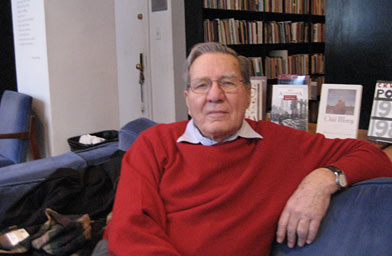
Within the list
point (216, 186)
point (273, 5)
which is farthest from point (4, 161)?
point (273, 5)

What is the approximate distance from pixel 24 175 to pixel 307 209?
3.82 ft

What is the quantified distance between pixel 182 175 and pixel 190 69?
41 centimetres

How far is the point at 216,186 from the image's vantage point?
1312 millimetres

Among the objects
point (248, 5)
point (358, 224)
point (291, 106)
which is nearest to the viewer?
point (358, 224)

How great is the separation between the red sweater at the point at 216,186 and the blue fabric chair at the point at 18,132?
2.16 metres

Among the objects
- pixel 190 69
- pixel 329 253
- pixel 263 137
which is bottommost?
pixel 329 253

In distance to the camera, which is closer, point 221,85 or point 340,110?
point 221,85

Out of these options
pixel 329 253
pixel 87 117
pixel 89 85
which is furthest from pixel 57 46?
pixel 329 253

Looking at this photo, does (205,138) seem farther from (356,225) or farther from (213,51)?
(356,225)

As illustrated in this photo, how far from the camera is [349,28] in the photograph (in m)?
2.32

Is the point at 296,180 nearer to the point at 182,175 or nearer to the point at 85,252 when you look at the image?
the point at 182,175

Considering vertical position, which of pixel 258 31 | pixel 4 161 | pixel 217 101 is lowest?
pixel 4 161

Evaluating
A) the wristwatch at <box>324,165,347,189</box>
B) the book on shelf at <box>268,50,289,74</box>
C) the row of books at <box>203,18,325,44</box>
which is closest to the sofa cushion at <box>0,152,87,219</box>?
the wristwatch at <box>324,165,347,189</box>

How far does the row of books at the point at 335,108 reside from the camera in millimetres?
1763
